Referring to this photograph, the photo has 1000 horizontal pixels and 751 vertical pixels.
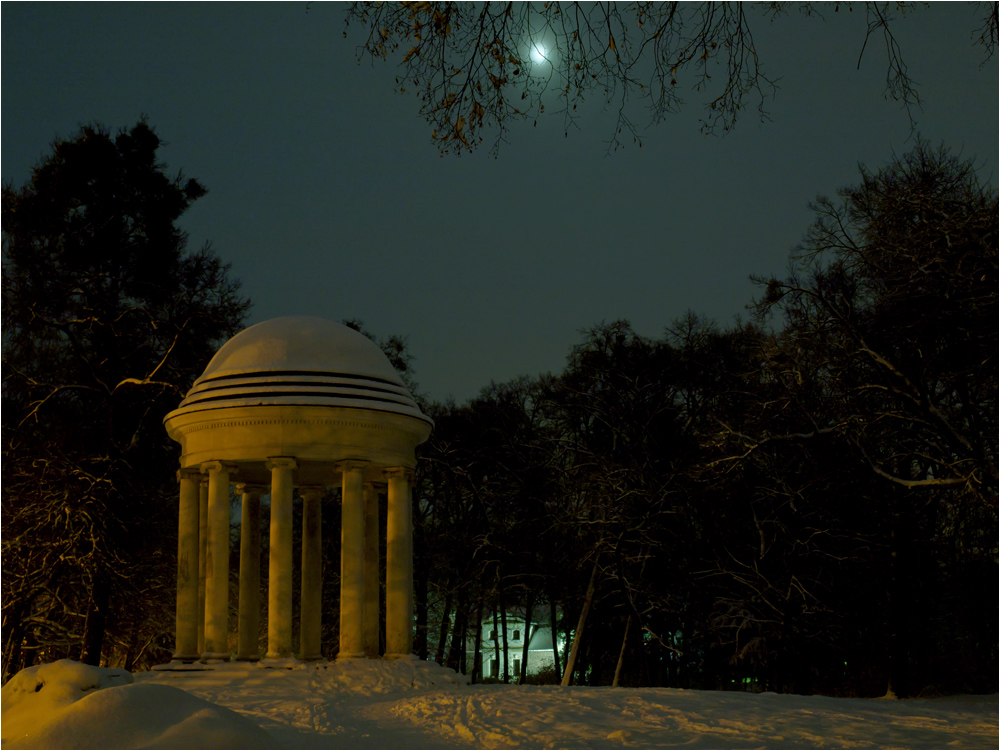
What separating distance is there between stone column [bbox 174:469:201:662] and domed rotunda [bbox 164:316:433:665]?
0.09 ft

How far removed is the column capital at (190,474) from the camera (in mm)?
26375

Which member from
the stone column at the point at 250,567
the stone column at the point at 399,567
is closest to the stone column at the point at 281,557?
the stone column at the point at 399,567

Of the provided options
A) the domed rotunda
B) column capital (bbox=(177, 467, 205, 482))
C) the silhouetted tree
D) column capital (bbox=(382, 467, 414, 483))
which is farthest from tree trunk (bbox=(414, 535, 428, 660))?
column capital (bbox=(177, 467, 205, 482))

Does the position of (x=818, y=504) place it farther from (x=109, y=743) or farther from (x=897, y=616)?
(x=109, y=743)

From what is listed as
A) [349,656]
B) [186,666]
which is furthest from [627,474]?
[186,666]

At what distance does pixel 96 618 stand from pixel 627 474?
58.5ft

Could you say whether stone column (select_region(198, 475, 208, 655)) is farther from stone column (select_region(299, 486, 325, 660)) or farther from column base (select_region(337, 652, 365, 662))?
column base (select_region(337, 652, 365, 662))

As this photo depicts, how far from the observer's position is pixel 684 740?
13555 millimetres

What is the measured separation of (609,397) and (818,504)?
33.2ft

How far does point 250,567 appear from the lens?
2805 centimetres

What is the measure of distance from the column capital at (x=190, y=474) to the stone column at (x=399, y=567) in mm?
4779

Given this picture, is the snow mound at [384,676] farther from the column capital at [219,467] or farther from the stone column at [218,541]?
the column capital at [219,467]

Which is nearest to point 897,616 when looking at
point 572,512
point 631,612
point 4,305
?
point 631,612

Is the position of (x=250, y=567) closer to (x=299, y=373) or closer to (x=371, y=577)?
(x=371, y=577)
